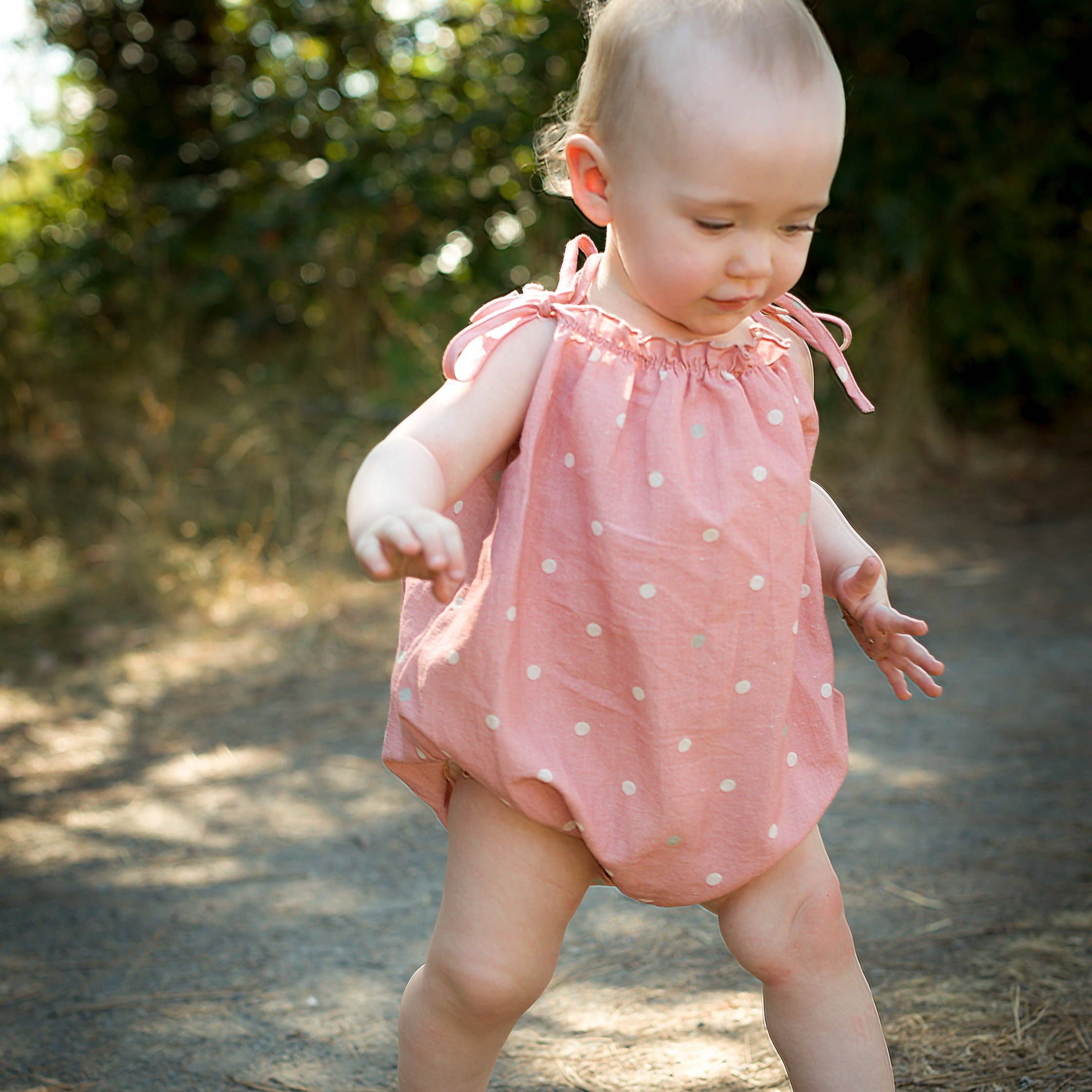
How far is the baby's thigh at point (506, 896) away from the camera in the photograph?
1.30 metres

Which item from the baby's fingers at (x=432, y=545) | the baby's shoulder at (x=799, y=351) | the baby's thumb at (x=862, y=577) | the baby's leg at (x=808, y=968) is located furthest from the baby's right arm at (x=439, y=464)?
the baby's leg at (x=808, y=968)

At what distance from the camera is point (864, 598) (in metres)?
1.44

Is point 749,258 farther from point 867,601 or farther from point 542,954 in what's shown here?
point 542,954

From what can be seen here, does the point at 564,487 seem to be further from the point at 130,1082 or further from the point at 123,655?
the point at 123,655

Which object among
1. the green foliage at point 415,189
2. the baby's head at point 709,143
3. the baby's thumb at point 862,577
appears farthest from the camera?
the green foliage at point 415,189

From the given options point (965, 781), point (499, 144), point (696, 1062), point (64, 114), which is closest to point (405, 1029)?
point (696, 1062)

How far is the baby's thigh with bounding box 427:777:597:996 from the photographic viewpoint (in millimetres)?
1296

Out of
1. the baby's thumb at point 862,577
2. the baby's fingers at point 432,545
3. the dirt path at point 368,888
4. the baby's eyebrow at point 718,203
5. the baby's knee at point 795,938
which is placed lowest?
the dirt path at point 368,888

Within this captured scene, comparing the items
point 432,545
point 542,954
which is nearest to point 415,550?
point 432,545

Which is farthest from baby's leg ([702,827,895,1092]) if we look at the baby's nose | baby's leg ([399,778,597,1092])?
the baby's nose

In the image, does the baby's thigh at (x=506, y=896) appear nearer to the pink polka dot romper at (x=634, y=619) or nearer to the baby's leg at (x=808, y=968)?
the pink polka dot romper at (x=634, y=619)

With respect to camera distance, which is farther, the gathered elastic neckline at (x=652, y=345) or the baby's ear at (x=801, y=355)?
the baby's ear at (x=801, y=355)

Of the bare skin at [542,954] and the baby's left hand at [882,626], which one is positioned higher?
the baby's left hand at [882,626]

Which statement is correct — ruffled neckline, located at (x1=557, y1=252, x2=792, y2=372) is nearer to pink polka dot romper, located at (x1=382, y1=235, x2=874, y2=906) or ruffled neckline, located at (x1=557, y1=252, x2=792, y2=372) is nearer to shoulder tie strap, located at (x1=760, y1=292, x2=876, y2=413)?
pink polka dot romper, located at (x1=382, y1=235, x2=874, y2=906)
